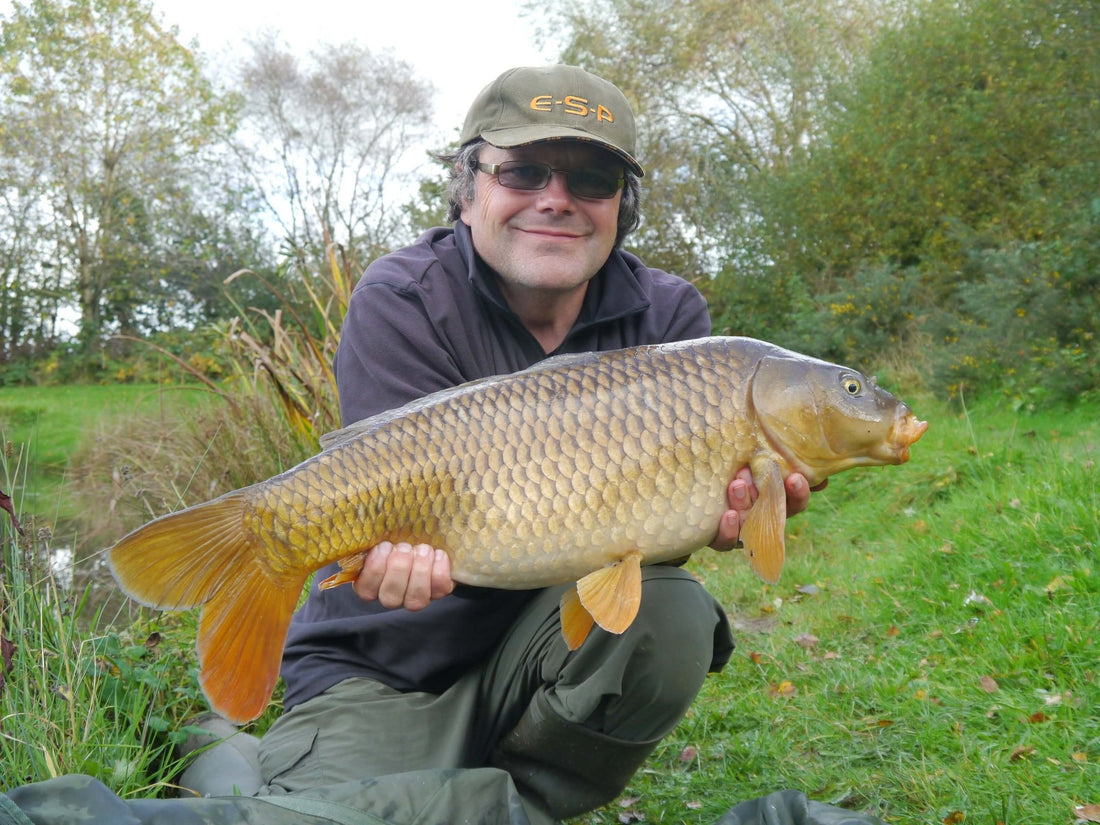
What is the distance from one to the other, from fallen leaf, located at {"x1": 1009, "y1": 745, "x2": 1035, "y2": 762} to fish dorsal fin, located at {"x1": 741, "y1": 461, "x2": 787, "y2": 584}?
0.69 metres

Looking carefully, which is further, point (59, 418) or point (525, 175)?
point (59, 418)

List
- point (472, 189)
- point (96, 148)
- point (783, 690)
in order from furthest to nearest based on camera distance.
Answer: point (96, 148)
point (783, 690)
point (472, 189)

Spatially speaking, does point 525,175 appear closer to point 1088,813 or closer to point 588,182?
point 588,182

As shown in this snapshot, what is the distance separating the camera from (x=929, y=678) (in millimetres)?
2217

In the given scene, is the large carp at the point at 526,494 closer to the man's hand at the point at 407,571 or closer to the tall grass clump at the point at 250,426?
the man's hand at the point at 407,571

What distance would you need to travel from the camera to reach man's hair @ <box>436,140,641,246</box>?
6.56 feet

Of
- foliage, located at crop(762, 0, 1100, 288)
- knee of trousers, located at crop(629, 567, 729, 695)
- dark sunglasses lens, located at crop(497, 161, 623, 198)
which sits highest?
foliage, located at crop(762, 0, 1100, 288)

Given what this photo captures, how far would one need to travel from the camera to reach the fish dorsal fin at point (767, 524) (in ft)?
4.74

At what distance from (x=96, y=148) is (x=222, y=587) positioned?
15184 millimetres

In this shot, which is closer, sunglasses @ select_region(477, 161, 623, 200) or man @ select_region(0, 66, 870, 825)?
man @ select_region(0, 66, 870, 825)

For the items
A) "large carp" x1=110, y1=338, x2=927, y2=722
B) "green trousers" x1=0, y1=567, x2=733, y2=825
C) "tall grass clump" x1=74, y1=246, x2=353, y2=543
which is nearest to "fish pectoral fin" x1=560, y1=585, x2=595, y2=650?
"large carp" x1=110, y1=338, x2=927, y2=722

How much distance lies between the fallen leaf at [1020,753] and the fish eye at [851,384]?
0.77m

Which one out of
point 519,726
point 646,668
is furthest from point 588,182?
point 519,726

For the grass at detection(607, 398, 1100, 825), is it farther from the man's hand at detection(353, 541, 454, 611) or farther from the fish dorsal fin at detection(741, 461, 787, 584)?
the man's hand at detection(353, 541, 454, 611)
